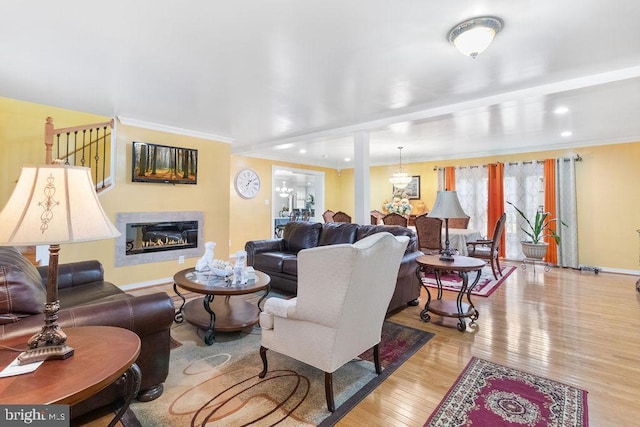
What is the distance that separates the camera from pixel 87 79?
3031 mm

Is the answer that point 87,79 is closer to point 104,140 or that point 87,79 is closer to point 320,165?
point 104,140

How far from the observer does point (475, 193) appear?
271 inches

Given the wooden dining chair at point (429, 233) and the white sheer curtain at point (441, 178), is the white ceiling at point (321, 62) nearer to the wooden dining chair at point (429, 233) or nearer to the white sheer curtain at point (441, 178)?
the wooden dining chair at point (429, 233)

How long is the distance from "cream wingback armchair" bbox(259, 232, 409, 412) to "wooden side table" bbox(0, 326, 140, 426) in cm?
86

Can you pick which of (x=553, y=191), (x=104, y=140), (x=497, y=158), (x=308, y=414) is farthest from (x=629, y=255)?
(x=104, y=140)

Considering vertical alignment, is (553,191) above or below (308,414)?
above

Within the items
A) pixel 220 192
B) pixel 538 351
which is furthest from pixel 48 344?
pixel 220 192

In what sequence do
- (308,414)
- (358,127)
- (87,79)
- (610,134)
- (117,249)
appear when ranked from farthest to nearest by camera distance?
Result: (610,134), (358,127), (117,249), (87,79), (308,414)

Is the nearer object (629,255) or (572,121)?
(572,121)

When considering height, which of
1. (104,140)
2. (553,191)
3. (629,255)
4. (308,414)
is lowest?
(308,414)

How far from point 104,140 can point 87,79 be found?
173 cm

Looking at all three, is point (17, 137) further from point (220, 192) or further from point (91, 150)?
point (220, 192)

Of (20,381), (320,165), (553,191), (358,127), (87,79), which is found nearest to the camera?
(20,381)

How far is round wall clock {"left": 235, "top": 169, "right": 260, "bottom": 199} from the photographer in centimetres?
675
